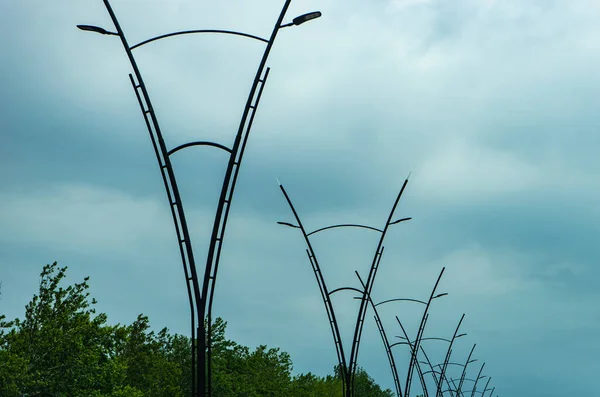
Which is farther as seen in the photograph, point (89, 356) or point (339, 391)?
point (339, 391)

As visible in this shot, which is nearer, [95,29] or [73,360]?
[95,29]

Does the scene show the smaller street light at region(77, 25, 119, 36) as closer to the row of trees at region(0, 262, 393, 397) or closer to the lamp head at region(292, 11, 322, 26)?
the lamp head at region(292, 11, 322, 26)

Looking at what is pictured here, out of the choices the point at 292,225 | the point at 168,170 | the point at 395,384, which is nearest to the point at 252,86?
the point at 168,170

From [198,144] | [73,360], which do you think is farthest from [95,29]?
[73,360]

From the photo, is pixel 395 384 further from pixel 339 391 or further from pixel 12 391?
pixel 339 391

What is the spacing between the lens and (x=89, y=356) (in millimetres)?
57719

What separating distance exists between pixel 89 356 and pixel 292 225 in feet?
96.2

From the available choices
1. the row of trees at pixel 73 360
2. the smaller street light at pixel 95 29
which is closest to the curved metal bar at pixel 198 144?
the smaller street light at pixel 95 29

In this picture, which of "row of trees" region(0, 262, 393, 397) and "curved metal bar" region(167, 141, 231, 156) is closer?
"curved metal bar" region(167, 141, 231, 156)

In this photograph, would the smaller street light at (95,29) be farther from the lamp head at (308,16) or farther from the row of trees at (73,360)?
the row of trees at (73,360)

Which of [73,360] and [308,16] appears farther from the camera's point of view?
[73,360]

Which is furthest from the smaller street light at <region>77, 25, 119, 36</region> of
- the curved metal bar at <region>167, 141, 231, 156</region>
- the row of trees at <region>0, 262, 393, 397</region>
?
the row of trees at <region>0, 262, 393, 397</region>

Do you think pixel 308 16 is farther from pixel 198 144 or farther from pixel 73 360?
pixel 73 360

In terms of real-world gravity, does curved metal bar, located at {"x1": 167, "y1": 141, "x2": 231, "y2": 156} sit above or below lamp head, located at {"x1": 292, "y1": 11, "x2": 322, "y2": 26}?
below
